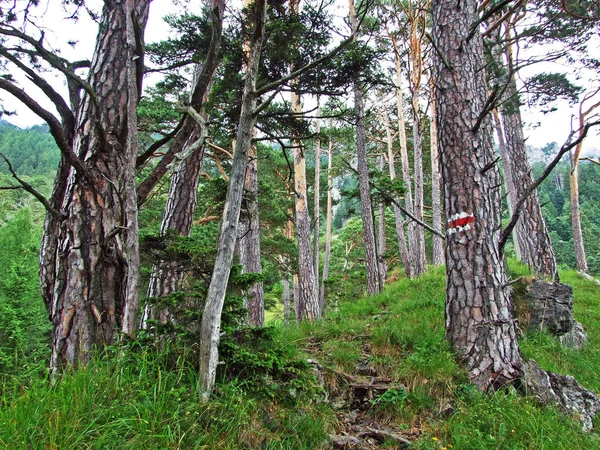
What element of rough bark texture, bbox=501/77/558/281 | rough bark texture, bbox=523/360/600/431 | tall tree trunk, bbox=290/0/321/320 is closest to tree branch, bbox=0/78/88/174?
rough bark texture, bbox=523/360/600/431

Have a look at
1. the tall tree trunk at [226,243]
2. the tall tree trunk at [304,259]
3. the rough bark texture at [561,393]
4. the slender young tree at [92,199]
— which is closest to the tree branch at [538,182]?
the rough bark texture at [561,393]

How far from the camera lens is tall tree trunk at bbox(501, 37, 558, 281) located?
22.1 feet

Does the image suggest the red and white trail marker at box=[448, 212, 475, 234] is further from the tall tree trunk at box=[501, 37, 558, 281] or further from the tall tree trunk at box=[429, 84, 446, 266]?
the tall tree trunk at box=[429, 84, 446, 266]

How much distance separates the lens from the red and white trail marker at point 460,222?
2945 millimetres

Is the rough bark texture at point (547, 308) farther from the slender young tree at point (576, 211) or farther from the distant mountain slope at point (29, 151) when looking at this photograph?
the distant mountain slope at point (29, 151)

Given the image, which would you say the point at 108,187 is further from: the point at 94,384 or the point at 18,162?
the point at 18,162

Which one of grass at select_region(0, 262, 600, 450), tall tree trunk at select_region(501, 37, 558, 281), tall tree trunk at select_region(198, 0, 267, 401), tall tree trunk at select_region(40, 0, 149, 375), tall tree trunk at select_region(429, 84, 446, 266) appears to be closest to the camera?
grass at select_region(0, 262, 600, 450)

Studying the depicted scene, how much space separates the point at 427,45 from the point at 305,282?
826 cm

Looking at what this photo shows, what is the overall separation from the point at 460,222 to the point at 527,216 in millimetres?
5488

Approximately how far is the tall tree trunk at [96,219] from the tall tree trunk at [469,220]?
2.83 meters

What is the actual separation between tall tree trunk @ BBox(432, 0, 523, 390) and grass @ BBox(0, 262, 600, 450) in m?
0.24

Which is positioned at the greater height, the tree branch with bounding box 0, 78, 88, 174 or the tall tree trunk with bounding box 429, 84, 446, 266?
the tall tree trunk with bounding box 429, 84, 446, 266

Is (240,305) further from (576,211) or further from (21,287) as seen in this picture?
(21,287)

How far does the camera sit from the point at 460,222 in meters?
2.98
